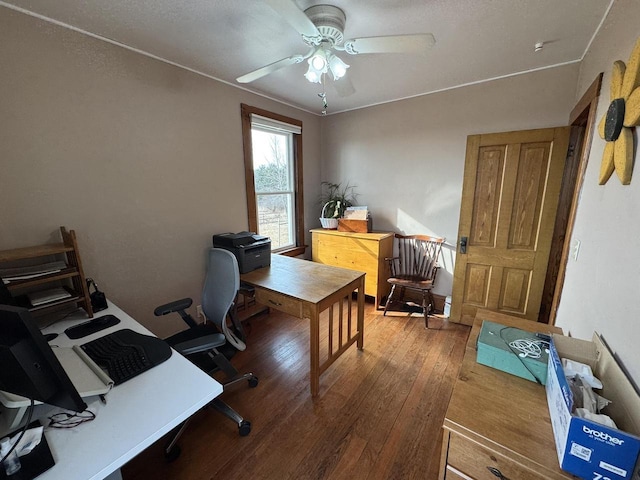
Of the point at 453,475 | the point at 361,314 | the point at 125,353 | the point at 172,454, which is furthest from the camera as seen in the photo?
the point at 361,314

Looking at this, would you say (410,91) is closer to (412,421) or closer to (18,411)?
(412,421)

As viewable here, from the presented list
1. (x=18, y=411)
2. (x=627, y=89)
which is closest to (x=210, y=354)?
(x=18, y=411)

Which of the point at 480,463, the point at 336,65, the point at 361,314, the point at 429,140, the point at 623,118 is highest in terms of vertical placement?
the point at 336,65

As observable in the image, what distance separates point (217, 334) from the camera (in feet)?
4.86

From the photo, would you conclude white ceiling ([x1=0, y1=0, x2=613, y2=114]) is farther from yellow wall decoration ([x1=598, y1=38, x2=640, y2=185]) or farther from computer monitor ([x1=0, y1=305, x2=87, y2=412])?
computer monitor ([x1=0, y1=305, x2=87, y2=412])

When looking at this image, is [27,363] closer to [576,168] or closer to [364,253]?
[364,253]

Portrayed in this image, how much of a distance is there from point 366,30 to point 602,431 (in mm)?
2093

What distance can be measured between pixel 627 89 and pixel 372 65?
1.61 m

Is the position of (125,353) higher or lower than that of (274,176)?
lower

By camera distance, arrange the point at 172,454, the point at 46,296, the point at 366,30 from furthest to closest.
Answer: the point at 366,30
the point at 46,296
the point at 172,454

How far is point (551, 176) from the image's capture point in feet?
7.18

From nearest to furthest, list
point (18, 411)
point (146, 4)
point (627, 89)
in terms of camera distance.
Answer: point (18, 411), point (627, 89), point (146, 4)

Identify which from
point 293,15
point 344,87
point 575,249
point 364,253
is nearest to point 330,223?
point 364,253

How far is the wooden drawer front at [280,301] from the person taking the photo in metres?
1.83
